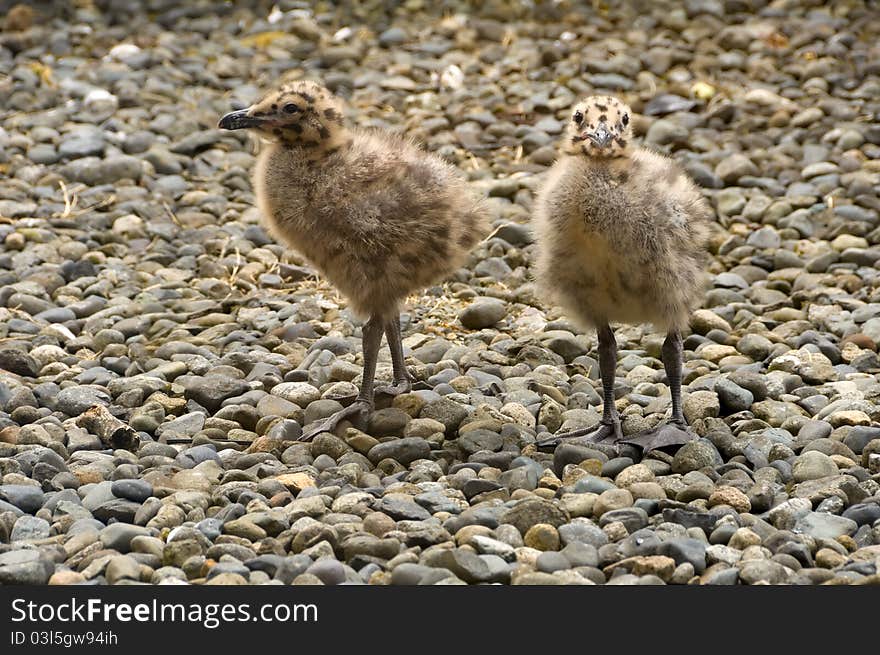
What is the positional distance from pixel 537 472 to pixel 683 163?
4.17 metres

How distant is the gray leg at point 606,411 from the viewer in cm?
578

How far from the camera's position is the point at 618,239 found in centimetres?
544

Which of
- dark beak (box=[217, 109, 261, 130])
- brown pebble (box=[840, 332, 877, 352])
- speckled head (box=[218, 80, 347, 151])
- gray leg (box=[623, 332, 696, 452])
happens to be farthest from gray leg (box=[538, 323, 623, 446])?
dark beak (box=[217, 109, 261, 130])

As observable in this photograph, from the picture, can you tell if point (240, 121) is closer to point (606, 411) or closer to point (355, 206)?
point (355, 206)

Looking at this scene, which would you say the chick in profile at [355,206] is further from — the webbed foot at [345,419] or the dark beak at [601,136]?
the dark beak at [601,136]

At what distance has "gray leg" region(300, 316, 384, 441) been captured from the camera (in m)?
5.93

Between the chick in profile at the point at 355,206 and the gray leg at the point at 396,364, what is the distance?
19cm

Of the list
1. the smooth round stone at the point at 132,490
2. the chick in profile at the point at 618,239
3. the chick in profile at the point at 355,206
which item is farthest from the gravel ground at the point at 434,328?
the chick in profile at the point at 355,206

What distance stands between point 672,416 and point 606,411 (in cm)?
30

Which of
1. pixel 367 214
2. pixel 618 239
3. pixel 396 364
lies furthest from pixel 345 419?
pixel 618 239

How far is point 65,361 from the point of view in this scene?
6.75 meters

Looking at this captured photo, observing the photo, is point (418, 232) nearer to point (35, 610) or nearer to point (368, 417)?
point (368, 417)

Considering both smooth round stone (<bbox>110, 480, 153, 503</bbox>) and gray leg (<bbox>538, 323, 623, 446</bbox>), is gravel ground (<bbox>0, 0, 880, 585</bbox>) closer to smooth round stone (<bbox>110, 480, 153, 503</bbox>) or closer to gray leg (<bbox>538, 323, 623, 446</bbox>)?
smooth round stone (<bbox>110, 480, 153, 503</bbox>)

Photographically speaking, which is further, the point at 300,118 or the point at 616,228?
the point at 300,118
